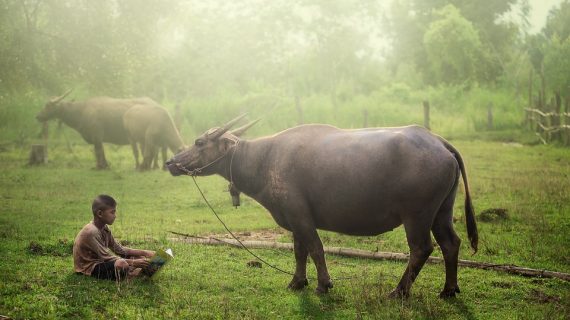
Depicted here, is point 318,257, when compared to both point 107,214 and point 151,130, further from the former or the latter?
point 151,130

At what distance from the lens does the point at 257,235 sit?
388 inches

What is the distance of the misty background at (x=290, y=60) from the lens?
19797 millimetres

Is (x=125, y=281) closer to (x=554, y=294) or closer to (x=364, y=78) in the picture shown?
(x=554, y=294)

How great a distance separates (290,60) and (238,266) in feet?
124

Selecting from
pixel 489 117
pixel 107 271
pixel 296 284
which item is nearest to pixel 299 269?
pixel 296 284

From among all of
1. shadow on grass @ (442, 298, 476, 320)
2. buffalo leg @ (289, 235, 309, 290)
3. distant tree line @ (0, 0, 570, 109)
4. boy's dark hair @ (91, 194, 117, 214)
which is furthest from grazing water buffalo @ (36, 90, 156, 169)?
shadow on grass @ (442, 298, 476, 320)

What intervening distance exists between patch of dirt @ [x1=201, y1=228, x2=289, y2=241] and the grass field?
0.76 ft

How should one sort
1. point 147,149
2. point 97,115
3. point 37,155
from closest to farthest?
point 147,149 < point 37,155 < point 97,115

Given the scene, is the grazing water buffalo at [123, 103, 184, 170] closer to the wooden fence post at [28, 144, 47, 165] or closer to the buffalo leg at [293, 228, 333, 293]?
the wooden fence post at [28, 144, 47, 165]

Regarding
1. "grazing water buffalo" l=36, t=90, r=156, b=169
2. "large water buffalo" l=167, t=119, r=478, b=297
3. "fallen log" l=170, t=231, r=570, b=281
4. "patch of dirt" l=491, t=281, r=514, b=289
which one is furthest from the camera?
"grazing water buffalo" l=36, t=90, r=156, b=169

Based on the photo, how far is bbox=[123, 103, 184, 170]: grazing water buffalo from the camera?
17.8 meters

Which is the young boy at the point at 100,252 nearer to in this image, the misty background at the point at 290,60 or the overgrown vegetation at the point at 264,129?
the overgrown vegetation at the point at 264,129

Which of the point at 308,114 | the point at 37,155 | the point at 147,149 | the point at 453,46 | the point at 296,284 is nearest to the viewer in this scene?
the point at 296,284

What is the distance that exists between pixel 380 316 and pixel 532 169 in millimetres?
11678
